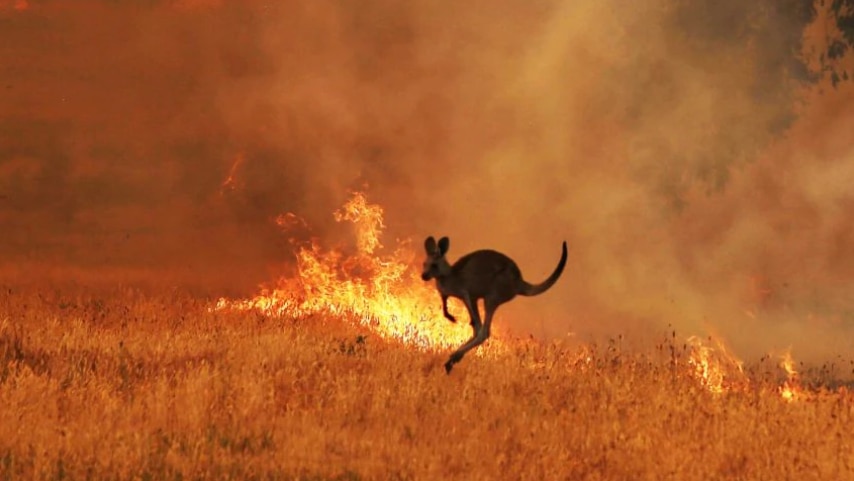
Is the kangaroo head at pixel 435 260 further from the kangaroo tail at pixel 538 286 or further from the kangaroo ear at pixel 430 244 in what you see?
the kangaroo tail at pixel 538 286

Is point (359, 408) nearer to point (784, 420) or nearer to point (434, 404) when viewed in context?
point (434, 404)

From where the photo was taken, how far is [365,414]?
12008mm

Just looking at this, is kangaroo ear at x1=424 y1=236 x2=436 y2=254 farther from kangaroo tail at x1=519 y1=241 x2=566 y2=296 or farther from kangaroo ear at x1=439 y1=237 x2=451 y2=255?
kangaroo tail at x1=519 y1=241 x2=566 y2=296

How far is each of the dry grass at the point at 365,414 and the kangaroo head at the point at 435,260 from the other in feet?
4.44

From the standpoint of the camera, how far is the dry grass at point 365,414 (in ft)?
32.5

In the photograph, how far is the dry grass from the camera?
9.91 metres

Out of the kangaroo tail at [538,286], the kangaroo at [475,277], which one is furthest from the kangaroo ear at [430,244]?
the kangaroo tail at [538,286]

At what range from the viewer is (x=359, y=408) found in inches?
483

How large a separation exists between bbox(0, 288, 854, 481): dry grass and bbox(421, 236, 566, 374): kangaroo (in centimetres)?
81

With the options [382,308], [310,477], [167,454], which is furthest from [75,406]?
[382,308]

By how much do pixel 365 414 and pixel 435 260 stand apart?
11.9 feet

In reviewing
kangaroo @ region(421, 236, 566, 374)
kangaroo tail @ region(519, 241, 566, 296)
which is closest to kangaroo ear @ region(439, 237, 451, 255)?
kangaroo @ region(421, 236, 566, 374)

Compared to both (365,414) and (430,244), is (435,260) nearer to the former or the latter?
(430,244)

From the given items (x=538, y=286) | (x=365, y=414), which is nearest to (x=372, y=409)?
(x=365, y=414)
